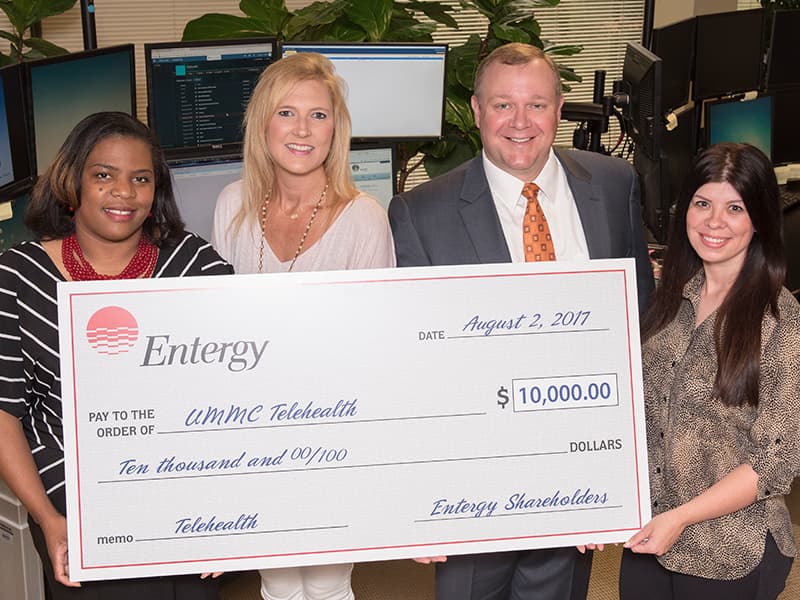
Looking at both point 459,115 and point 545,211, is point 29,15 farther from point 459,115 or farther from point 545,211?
point 545,211

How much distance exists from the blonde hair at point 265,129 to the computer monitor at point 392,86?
38.2 inches

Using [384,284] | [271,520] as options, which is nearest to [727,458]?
[384,284]

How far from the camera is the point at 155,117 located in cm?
303

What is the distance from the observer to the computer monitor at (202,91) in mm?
3018

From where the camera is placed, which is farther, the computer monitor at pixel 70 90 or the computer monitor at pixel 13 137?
the computer monitor at pixel 70 90

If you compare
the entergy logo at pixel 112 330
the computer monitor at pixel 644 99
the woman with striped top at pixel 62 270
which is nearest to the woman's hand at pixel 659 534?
the woman with striped top at pixel 62 270

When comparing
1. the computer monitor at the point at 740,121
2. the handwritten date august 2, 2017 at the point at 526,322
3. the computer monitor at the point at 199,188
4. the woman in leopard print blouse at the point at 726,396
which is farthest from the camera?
the computer monitor at the point at 740,121

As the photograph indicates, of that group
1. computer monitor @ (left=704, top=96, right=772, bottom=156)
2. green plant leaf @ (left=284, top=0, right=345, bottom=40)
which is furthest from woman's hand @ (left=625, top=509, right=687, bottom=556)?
computer monitor @ (left=704, top=96, right=772, bottom=156)

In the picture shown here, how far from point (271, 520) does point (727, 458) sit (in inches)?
33.5

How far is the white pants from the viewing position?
2.17 m

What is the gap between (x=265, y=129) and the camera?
2.14m

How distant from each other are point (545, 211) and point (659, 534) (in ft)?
2.33

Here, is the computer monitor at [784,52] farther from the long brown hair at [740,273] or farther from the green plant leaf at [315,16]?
the long brown hair at [740,273]

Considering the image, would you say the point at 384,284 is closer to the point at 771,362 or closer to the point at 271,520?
the point at 271,520
